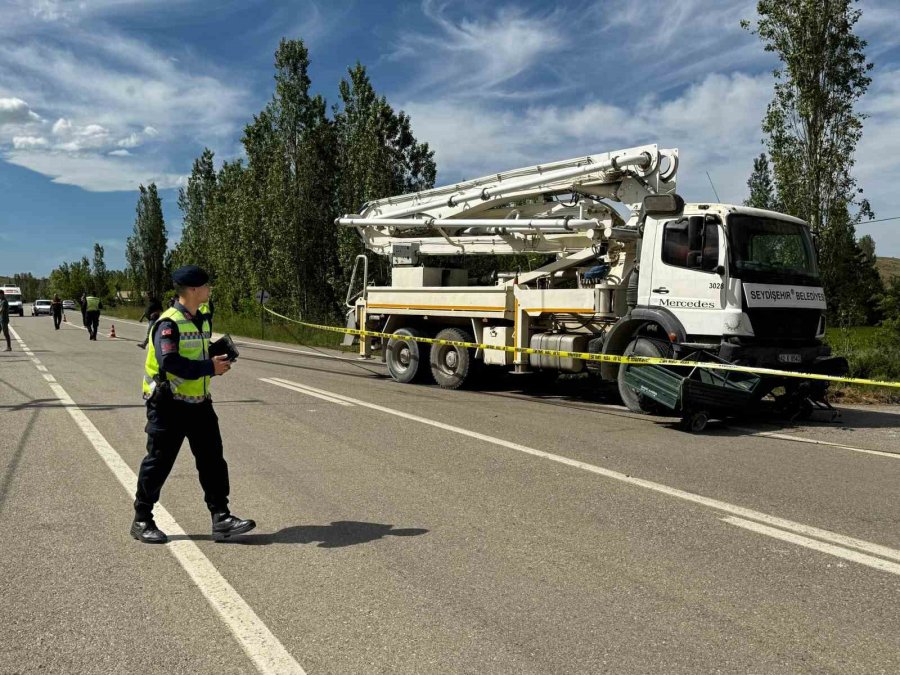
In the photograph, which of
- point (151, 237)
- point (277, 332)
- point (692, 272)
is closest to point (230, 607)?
point (692, 272)

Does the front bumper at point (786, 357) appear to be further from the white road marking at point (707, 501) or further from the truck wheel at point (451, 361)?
the truck wheel at point (451, 361)

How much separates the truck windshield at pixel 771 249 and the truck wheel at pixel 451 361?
5.04m

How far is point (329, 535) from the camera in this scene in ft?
15.6

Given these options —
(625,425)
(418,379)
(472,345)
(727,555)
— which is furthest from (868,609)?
(418,379)

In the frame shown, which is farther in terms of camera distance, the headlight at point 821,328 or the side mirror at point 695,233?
the headlight at point 821,328

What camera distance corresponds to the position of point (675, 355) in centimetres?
939

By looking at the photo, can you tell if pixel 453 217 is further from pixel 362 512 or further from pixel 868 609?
pixel 868 609

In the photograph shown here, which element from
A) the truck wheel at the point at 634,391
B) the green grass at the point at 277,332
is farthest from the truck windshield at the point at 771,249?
the green grass at the point at 277,332

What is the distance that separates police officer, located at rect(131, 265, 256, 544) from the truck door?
637cm

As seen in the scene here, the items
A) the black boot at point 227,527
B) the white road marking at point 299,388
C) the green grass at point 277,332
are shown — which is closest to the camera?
the black boot at point 227,527

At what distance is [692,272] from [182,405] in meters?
6.73

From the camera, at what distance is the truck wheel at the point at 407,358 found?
1373cm

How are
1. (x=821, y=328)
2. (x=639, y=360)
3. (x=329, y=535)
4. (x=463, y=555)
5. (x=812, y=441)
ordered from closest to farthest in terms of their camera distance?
(x=463, y=555)
(x=329, y=535)
(x=812, y=441)
(x=639, y=360)
(x=821, y=328)

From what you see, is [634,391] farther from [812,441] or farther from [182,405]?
[182,405]
